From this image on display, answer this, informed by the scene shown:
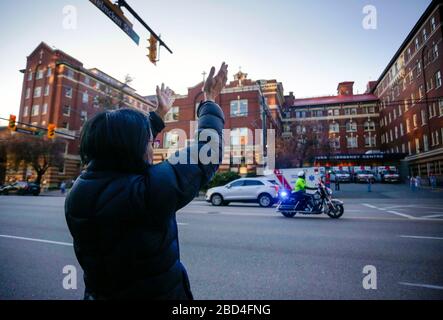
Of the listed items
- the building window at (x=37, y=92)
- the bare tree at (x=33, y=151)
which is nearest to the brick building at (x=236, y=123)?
the bare tree at (x=33, y=151)

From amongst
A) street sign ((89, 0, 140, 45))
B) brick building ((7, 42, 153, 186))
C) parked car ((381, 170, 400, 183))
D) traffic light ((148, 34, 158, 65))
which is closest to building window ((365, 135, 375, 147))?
parked car ((381, 170, 400, 183))

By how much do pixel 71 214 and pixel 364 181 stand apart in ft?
138

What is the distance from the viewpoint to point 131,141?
45.8 inches

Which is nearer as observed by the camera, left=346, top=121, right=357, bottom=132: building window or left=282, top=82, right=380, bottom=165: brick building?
left=282, top=82, right=380, bottom=165: brick building

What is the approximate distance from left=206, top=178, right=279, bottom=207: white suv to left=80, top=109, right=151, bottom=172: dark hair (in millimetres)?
13688

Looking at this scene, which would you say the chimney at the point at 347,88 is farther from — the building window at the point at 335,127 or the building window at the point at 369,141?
the building window at the point at 369,141

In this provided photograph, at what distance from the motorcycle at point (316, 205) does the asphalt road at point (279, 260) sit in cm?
166

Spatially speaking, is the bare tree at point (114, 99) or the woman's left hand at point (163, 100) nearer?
the woman's left hand at point (163, 100)

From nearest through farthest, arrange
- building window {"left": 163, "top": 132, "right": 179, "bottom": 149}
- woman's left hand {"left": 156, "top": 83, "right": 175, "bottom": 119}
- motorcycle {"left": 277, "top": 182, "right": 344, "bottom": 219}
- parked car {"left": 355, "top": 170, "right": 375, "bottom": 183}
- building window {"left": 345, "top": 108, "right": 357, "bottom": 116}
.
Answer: woman's left hand {"left": 156, "top": 83, "right": 175, "bottom": 119} < motorcycle {"left": 277, "top": 182, "right": 344, "bottom": 219} < building window {"left": 163, "top": 132, "right": 179, "bottom": 149} < parked car {"left": 355, "top": 170, "right": 375, "bottom": 183} < building window {"left": 345, "top": 108, "right": 357, "bottom": 116}

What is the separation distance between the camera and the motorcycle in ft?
30.8

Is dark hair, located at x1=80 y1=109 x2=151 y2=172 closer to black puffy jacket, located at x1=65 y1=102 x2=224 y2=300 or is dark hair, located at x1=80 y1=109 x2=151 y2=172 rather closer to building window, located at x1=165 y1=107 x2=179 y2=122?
black puffy jacket, located at x1=65 y1=102 x2=224 y2=300

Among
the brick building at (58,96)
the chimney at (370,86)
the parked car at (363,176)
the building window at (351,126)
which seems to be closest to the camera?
the parked car at (363,176)

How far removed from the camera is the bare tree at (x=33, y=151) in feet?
98.6
